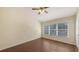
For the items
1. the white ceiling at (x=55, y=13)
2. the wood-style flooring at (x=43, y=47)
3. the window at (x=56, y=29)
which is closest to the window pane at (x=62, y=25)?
the window at (x=56, y=29)

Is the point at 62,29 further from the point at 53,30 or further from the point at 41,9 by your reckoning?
the point at 41,9

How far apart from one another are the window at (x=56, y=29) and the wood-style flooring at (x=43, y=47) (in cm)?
12

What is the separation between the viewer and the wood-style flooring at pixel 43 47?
1.53m

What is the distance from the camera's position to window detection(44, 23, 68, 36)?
61.7 inches

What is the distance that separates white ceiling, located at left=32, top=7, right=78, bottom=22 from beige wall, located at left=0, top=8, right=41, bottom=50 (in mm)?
82

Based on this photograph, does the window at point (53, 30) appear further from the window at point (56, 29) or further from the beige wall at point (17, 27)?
the beige wall at point (17, 27)

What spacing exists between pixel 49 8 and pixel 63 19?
0.81 ft

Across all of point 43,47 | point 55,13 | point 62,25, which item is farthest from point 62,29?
point 43,47

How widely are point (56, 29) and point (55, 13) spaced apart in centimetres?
23

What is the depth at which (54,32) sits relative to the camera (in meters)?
1.59

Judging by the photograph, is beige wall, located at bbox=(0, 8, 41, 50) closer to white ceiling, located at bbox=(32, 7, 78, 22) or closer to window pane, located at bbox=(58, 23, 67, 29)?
white ceiling, located at bbox=(32, 7, 78, 22)
